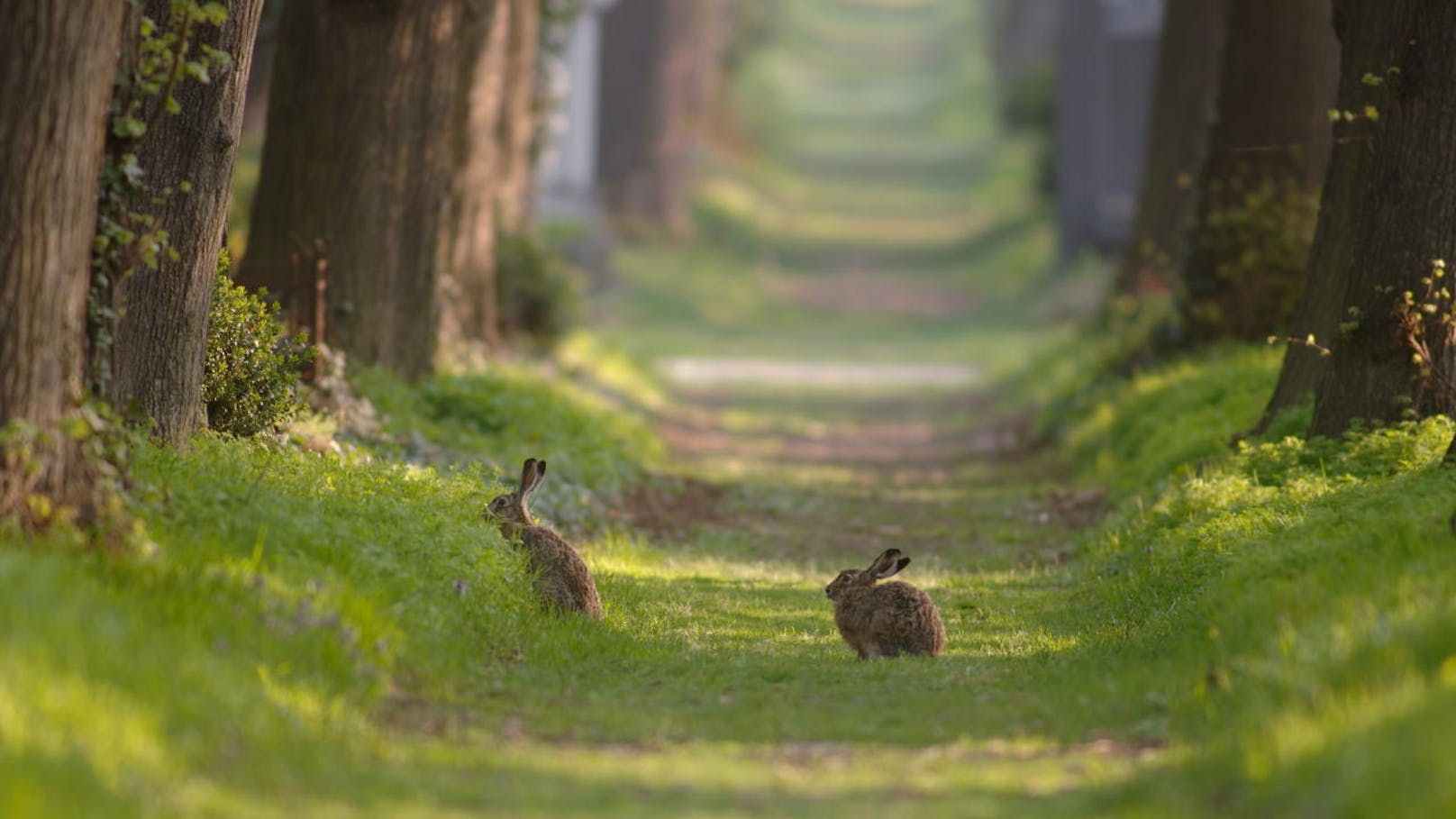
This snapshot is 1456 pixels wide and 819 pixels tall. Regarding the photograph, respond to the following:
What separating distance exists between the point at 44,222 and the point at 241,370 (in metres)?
3.55

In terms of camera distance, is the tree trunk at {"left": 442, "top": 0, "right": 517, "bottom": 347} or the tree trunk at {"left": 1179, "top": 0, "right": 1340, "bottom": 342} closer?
the tree trunk at {"left": 1179, "top": 0, "right": 1340, "bottom": 342}

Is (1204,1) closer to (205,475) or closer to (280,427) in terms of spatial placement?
(280,427)

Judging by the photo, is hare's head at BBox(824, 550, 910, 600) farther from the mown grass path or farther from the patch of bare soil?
the patch of bare soil

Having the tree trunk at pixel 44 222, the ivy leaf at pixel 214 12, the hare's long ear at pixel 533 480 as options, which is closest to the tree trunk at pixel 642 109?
the hare's long ear at pixel 533 480

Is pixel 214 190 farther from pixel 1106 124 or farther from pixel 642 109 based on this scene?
pixel 642 109

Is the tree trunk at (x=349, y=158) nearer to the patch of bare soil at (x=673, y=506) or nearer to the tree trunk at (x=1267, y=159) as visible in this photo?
the patch of bare soil at (x=673, y=506)

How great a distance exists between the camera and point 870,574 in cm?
1054

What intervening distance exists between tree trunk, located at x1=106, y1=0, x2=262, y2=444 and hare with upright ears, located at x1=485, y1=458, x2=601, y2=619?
5.60 ft

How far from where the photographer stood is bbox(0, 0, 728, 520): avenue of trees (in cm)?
790

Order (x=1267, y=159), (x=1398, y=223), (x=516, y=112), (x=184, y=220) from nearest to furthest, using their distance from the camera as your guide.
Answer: (x=184, y=220) → (x=1398, y=223) → (x=1267, y=159) → (x=516, y=112)

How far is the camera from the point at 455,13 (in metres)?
16.6

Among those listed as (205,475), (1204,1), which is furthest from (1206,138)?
(205,475)

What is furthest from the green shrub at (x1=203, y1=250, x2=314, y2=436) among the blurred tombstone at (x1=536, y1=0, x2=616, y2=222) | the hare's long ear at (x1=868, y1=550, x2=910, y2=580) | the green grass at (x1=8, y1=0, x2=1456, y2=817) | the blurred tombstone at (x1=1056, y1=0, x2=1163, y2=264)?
the blurred tombstone at (x1=536, y1=0, x2=616, y2=222)

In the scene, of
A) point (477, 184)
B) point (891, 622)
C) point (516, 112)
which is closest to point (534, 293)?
point (516, 112)
